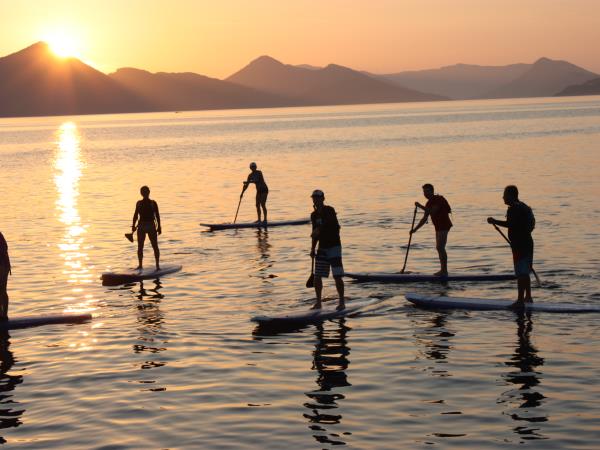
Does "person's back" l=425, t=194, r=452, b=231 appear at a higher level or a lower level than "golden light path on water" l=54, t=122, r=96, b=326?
higher

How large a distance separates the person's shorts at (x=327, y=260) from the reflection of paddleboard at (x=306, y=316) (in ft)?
2.54

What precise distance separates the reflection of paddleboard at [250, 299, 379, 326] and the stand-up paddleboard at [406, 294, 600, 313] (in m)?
1.30

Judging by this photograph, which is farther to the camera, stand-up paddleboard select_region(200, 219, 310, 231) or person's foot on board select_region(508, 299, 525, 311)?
stand-up paddleboard select_region(200, 219, 310, 231)

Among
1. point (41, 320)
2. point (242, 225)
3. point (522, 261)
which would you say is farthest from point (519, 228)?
point (242, 225)

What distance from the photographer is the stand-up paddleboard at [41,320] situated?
1888 centimetres

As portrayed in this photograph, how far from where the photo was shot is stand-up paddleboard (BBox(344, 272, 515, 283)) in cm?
2231

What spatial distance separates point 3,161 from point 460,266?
8113cm

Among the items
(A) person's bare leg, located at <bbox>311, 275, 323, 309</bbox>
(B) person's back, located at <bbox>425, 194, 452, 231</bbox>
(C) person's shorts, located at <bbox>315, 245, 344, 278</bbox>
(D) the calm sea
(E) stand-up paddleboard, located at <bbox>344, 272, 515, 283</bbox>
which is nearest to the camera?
(D) the calm sea

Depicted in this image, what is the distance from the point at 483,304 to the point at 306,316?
3.49 metres

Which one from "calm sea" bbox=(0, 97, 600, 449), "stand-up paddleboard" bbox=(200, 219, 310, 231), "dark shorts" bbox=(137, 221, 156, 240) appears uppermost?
"dark shorts" bbox=(137, 221, 156, 240)

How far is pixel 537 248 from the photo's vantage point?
27547mm

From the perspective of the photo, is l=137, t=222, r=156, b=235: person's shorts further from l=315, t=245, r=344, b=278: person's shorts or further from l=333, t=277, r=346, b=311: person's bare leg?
l=315, t=245, r=344, b=278: person's shorts

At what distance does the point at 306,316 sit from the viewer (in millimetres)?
18391

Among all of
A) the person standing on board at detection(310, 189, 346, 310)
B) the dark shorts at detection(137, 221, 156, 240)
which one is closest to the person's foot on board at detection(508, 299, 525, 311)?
the person standing on board at detection(310, 189, 346, 310)
